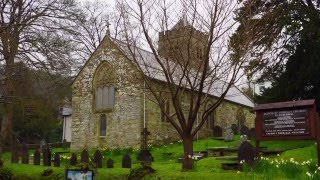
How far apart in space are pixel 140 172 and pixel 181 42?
12.9 ft

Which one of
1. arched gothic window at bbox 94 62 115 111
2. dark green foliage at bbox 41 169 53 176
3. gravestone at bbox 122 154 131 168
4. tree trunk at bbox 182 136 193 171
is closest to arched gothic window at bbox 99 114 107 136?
arched gothic window at bbox 94 62 115 111

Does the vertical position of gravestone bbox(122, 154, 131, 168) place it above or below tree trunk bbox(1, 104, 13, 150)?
below

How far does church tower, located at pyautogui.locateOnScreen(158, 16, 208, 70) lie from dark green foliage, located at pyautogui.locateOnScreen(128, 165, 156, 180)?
3.23 metres

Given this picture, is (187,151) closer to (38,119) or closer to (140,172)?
(140,172)

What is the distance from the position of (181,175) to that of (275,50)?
11329 mm

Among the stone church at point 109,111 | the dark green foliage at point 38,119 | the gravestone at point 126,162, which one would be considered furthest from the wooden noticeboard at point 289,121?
the stone church at point 109,111

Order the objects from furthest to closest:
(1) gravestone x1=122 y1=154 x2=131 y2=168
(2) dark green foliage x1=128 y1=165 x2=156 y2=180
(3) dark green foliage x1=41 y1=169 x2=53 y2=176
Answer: (1) gravestone x1=122 y1=154 x2=131 y2=168, (3) dark green foliage x1=41 y1=169 x2=53 y2=176, (2) dark green foliage x1=128 y1=165 x2=156 y2=180

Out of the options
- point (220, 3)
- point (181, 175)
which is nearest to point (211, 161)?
point (181, 175)

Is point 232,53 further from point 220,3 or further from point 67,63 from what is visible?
point 67,63

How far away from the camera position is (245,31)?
11492 mm

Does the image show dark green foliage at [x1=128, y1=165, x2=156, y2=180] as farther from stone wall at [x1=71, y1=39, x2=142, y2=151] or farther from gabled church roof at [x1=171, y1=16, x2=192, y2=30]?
stone wall at [x1=71, y1=39, x2=142, y2=151]

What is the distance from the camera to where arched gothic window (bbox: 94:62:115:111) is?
26.9m

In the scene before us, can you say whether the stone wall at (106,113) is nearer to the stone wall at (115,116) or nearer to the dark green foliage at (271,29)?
the stone wall at (115,116)

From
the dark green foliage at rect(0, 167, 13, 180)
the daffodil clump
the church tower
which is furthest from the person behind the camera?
the dark green foliage at rect(0, 167, 13, 180)
